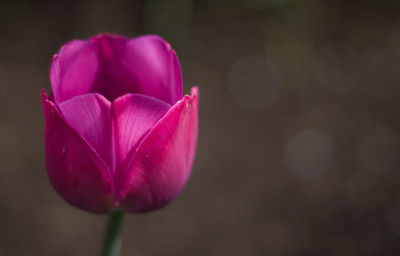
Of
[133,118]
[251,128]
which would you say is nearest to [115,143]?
[133,118]

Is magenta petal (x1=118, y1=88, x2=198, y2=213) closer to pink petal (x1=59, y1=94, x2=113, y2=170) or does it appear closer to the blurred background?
pink petal (x1=59, y1=94, x2=113, y2=170)

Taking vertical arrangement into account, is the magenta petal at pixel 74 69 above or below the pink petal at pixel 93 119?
above

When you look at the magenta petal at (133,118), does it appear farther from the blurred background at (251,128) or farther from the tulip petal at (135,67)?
the blurred background at (251,128)

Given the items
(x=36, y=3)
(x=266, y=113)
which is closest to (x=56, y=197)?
(x=266, y=113)

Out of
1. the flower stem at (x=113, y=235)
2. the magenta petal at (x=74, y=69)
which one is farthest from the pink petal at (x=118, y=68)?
the flower stem at (x=113, y=235)

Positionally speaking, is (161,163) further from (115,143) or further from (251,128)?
(251,128)

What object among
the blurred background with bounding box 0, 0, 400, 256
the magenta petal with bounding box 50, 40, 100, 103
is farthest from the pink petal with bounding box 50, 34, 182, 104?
the blurred background with bounding box 0, 0, 400, 256
